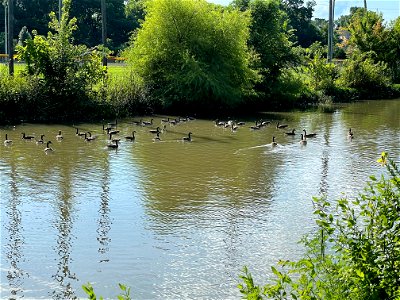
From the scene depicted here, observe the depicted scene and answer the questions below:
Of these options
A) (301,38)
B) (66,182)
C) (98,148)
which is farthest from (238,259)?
(301,38)

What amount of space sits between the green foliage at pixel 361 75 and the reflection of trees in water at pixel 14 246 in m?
38.8

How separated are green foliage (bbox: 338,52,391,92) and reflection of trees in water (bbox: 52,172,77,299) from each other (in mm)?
37445

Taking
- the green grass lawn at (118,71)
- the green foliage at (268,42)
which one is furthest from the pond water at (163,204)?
the green foliage at (268,42)

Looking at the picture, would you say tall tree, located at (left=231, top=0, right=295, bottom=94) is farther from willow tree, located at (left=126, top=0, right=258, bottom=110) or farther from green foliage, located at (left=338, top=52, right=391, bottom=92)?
green foliage, located at (left=338, top=52, right=391, bottom=92)

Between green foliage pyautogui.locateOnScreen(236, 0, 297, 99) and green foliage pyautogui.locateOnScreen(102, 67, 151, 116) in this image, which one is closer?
green foliage pyautogui.locateOnScreen(102, 67, 151, 116)

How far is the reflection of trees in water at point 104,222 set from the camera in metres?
13.8

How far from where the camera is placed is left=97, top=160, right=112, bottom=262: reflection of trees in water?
13772mm

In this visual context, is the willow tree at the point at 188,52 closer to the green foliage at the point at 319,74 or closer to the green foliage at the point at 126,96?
the green foliage at the point at 126,96

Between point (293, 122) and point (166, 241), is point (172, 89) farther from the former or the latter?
point (166, 241)

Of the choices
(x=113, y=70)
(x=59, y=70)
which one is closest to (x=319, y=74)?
(x=113, y=70)

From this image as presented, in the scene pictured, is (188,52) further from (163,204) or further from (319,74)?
(163,204)

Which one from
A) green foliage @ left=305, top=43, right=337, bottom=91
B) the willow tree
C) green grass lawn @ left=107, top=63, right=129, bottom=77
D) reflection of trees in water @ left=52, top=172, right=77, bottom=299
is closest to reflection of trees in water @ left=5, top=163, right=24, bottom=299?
reflection of trees in water @ left=52, top=172, right=77, bottom=299

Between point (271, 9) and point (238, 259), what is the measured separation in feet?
108

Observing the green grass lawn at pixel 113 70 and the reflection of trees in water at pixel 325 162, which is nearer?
the reflection of trees in water at pixel 325 162
